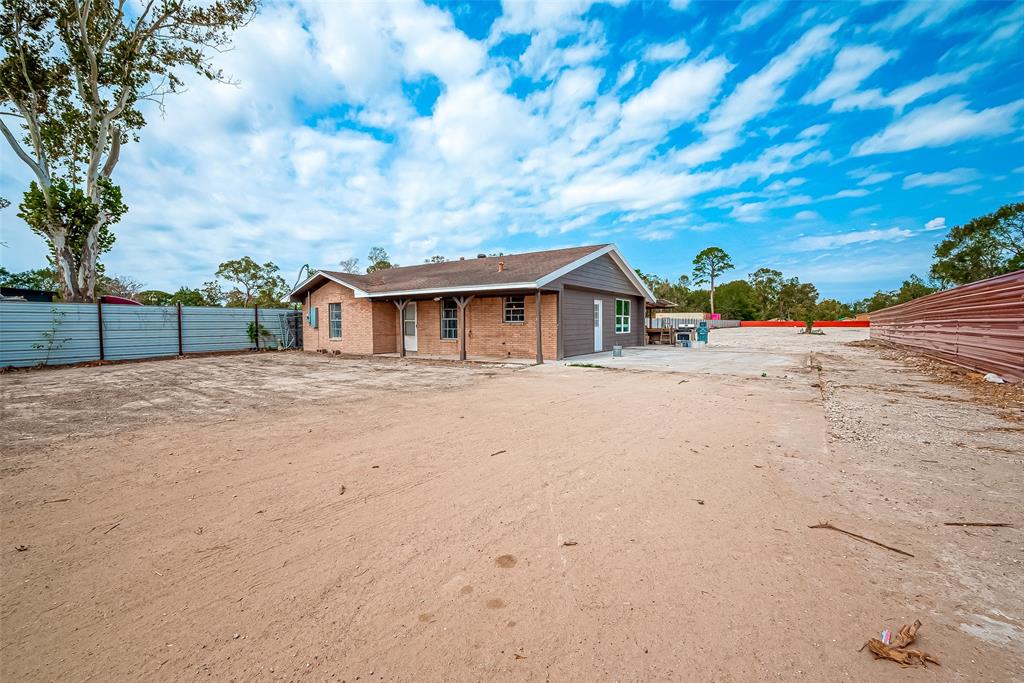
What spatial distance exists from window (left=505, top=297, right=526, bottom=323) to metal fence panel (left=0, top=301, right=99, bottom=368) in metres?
13.7

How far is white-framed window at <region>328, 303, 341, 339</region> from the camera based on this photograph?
17.5 meters

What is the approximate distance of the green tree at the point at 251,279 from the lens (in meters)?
38.7

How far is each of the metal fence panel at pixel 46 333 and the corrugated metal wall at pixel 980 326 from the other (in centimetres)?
2383

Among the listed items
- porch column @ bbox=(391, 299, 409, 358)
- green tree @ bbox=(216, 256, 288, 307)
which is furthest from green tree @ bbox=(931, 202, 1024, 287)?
green tree @ bbox=(216, 256, 288, 307)

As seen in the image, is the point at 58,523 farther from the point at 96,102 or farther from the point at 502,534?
the point at 96,102

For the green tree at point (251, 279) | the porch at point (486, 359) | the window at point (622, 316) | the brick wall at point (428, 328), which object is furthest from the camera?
the green tree at point (251, 279)

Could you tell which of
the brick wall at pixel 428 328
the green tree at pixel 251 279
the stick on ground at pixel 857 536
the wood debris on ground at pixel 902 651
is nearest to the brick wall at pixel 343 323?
the brick wall at pixel 428 328

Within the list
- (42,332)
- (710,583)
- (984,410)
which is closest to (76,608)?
(710,583)

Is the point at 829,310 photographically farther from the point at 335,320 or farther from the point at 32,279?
the point at 32,279

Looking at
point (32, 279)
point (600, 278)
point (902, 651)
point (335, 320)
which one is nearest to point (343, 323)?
point (335, 320)

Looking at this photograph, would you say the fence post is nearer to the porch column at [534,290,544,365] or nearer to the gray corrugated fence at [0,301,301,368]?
the gray corrugated fence at [0,301,301,368]

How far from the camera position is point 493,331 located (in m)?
14.2

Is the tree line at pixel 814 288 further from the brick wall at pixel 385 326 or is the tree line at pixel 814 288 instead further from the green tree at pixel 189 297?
the green tree at pixel 189 297

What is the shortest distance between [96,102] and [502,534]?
23.5 m
